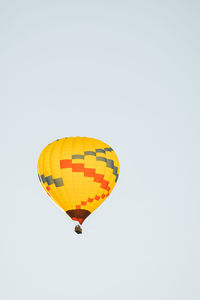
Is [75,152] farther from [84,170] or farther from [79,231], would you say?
[79,231]

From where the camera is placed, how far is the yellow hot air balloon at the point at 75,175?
2078 inches

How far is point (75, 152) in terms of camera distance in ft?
174

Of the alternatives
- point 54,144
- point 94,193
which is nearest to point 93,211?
point 94,193

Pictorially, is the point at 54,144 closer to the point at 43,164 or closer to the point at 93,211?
the point at 43,164

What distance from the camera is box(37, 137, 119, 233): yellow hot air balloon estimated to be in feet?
173

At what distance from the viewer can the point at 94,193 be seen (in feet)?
174

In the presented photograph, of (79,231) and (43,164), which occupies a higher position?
(43,164)

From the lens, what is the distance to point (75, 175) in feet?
173

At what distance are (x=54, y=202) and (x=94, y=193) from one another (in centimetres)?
260

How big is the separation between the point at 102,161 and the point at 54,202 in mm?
3850

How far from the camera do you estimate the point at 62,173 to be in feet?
173

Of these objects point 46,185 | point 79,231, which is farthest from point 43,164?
point 79,231

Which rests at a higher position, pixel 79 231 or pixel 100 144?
pixel 100 144

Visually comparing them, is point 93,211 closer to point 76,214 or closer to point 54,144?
point 76,214
